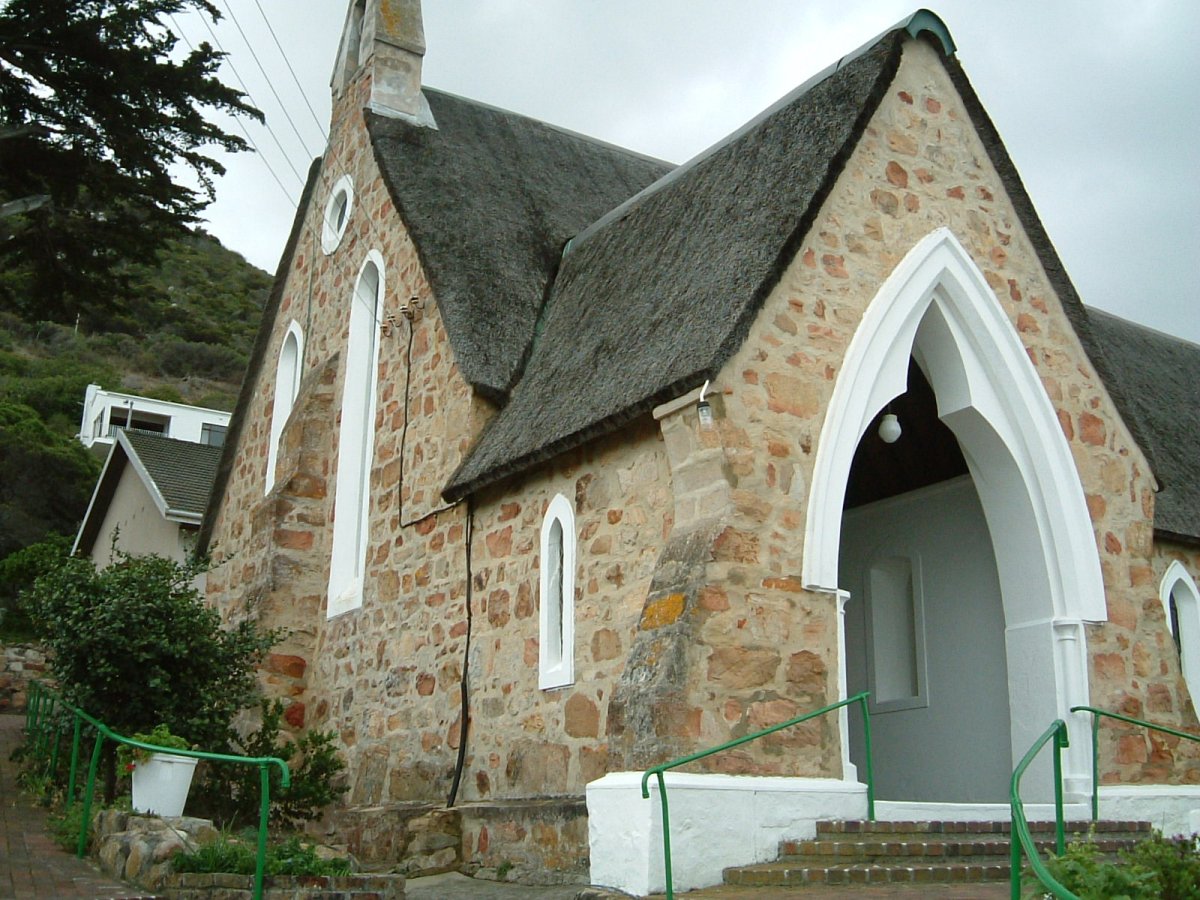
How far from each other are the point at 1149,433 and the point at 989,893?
921cm

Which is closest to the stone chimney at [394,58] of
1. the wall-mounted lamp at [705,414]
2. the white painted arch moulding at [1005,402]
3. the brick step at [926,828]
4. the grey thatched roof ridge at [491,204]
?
the grey thatched roof ridge at [491,204]

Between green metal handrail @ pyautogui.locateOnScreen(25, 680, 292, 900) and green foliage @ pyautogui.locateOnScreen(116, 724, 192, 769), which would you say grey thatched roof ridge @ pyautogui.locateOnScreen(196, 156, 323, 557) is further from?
green foliage @ pyautogui.locateOnScreen(116, 724, 192, 769)

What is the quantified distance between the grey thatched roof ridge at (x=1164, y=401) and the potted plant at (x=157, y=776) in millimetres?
7716

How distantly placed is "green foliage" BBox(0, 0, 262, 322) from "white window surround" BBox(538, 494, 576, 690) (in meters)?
6.44

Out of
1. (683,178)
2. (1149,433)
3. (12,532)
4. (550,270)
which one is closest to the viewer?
(683,178)

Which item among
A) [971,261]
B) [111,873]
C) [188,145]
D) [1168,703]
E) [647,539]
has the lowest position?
[111,873]

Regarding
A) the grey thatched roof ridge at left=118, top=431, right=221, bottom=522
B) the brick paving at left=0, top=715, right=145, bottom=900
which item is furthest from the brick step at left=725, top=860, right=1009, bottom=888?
the grey thatched roof ridge at left=118, top=431, right=221, bottom=522

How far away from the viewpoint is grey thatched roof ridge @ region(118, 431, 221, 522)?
Answer: 2153cm

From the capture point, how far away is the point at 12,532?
121ft

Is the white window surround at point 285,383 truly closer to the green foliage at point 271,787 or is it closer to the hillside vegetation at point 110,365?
the green foliage at point 271,787

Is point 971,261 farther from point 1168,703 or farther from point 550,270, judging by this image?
point 550,270

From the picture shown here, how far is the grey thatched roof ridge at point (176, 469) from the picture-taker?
21.5 metres

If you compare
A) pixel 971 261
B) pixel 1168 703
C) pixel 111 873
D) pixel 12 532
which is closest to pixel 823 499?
pixel 971 261

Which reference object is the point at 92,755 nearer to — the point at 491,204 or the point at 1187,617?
the point at 491,204
